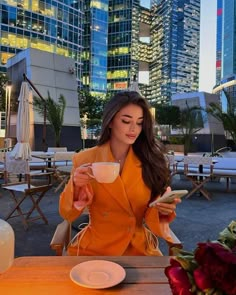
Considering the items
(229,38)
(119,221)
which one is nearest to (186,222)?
(119,221)

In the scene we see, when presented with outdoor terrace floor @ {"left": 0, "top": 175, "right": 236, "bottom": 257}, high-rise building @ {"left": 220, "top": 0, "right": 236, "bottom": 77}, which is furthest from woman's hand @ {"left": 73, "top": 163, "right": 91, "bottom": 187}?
high-rise building @ {"left": 220, "top": 0, "right": 236, "bottom": 77}

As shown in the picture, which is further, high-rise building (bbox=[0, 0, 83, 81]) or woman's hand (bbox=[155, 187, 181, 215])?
high-rise building (bbox=[0, 0, 83, 81])

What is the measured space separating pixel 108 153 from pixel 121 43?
67.0 m

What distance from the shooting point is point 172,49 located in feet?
230

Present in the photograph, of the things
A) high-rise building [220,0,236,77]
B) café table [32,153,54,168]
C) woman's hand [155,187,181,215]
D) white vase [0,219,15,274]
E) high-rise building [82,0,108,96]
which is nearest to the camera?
white vase [0,219,15,274]

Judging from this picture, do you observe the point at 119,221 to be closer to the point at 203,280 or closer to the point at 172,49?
the point at 203,280

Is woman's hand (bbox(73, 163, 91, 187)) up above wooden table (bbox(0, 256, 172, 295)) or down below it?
above

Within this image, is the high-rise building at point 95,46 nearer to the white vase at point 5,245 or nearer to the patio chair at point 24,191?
the patio chair at point 24,191

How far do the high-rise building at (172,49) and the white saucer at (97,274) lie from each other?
6381 cm

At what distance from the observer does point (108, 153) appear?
6.10 feet

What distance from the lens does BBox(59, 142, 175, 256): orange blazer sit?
5.30 ft

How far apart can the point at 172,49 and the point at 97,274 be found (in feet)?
242

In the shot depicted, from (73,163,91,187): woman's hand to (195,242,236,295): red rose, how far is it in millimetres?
834

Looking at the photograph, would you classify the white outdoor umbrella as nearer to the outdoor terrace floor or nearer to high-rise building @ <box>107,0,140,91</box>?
the outdoor terrace floor
